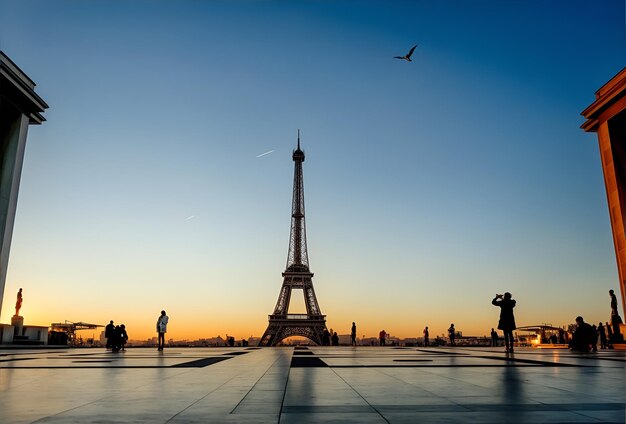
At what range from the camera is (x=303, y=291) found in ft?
268

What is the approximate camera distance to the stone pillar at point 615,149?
27000mm

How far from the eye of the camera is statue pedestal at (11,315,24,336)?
36.2 m

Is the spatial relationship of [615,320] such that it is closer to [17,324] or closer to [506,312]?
[506,312]

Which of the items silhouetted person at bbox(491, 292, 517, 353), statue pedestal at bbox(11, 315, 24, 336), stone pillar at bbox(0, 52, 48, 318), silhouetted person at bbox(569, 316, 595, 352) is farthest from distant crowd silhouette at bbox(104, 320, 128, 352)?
silhouetted person at bbox(569, 316, 595, 352)

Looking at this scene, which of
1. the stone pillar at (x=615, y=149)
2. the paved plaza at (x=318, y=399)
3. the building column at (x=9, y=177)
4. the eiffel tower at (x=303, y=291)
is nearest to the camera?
the paved plaza at (x=318, y=399)

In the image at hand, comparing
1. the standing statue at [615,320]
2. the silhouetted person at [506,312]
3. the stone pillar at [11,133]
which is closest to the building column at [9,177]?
the stone pillar at [11,133]

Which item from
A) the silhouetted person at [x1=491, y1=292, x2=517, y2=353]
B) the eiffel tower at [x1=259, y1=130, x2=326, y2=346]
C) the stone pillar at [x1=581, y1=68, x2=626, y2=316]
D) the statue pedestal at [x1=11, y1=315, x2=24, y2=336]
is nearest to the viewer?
the silhouetted person at [x1=491, y1=292, x2=517, y2=353]

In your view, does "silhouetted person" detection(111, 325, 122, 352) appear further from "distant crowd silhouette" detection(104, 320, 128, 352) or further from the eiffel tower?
the eiffel tower

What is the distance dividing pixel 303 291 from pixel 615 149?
59.6 metres

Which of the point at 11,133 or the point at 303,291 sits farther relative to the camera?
the point at 303,291

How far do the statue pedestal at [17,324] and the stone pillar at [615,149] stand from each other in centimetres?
4180

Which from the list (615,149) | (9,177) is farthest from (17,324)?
(615,149)

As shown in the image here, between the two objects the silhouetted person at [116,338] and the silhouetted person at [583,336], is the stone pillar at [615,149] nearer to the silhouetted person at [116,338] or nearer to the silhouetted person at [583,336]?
the silhouetted person at [583,336]

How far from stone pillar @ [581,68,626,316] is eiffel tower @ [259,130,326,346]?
170 feet
